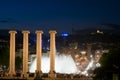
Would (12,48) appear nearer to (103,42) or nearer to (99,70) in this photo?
(99,70)

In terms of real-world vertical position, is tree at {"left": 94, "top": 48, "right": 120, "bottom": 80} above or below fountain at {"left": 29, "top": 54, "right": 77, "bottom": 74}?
below

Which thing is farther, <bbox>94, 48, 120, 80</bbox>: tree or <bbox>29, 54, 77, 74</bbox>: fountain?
<bbox>29, 54, 77, 74</bbox>: fountain

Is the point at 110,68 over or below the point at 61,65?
below

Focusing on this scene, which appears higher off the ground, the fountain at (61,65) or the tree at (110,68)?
the fountain at (61,65)

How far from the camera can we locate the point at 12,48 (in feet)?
326

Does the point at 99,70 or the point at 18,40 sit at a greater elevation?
the point at 18,40

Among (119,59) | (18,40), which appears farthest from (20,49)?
(119,59)

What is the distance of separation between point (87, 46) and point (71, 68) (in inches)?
1979

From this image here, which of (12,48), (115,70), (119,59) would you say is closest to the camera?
(115,70)

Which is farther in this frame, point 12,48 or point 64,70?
point 64,70

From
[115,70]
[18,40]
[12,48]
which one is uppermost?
[18,40]

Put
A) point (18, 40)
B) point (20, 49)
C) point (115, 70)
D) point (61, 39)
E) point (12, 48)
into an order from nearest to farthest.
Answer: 1. point (115, 70)
2. point (12, 48)
3. point (20, 49)
4. point (18, 40)
5. point (61, 39)

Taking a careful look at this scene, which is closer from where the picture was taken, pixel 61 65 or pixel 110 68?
Answer: pixel 110 68

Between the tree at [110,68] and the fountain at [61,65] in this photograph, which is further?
the fountain at [61,65]
